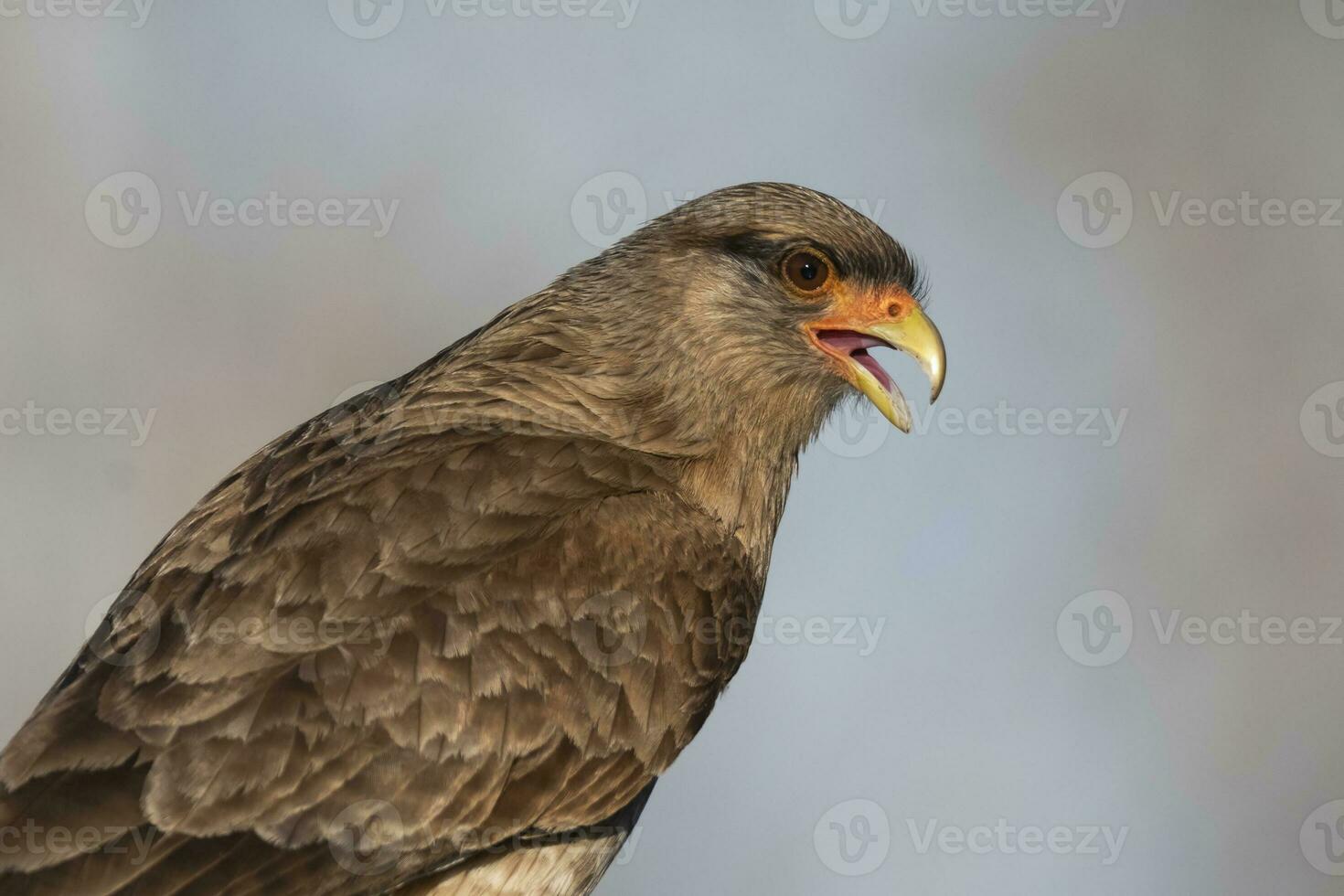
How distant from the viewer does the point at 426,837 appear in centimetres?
463

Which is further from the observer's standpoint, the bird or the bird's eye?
the bird's eye

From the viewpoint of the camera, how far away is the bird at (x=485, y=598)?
442 cm

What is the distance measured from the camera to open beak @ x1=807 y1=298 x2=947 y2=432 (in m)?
5.71

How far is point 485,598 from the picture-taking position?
16.1 feet

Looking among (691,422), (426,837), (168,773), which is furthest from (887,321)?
(168,773)

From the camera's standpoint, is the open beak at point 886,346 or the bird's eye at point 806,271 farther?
the bird's eye at point 806,271
